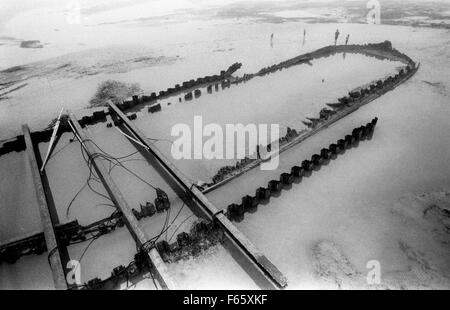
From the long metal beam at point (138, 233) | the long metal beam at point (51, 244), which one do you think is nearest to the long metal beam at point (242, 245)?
the long metal beam at point (138, 233)

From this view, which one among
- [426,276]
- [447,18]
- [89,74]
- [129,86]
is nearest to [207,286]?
[426,276]

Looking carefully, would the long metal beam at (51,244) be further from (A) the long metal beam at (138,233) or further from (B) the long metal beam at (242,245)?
(B) the long metal beam at (242,245)

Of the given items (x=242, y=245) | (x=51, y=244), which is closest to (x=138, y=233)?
(x=51, y=244)

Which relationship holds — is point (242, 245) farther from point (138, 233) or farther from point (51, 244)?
point (51, 244)

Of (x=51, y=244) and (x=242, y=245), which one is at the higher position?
(x=51, y=244)

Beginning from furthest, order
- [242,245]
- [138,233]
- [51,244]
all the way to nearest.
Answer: [138,233]
[51,244]
[242,245]

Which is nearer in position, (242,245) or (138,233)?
(242,245)

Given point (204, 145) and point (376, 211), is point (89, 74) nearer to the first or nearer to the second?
point (204, 145)

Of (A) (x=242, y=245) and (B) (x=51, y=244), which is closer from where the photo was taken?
(A) (x=242, y=245)

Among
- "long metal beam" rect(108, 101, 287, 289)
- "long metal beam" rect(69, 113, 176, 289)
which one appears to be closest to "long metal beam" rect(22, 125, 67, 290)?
"long metal beam" rect(69, 113, 176, 289)

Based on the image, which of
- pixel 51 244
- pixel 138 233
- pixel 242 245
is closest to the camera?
pixel 242 245

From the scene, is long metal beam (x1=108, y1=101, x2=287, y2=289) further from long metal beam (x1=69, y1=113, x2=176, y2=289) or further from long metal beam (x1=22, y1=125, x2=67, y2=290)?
long metal beam (x1=22, y1=125, x2=67, y2=290)
